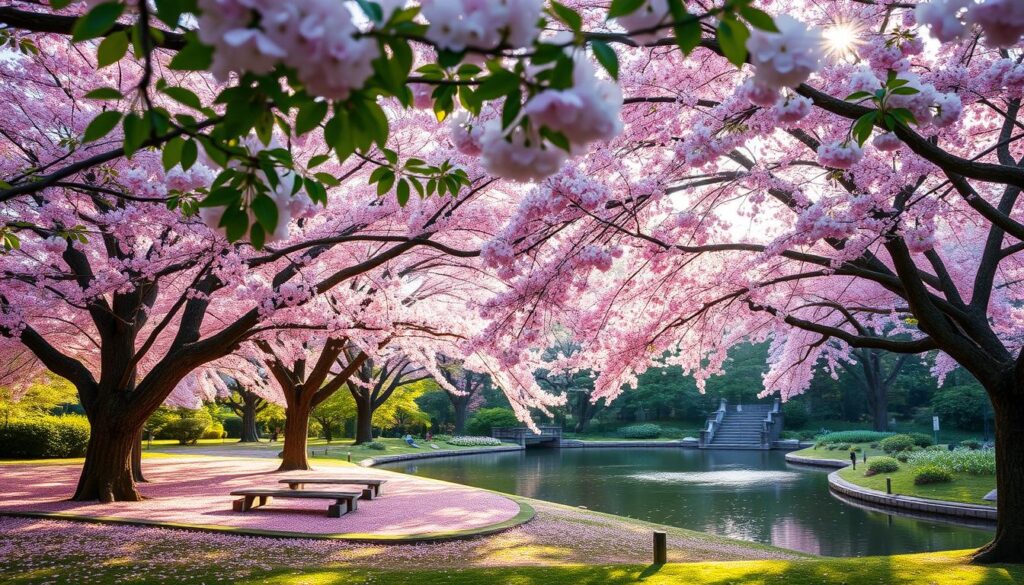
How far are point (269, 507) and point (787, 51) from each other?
1100 cm

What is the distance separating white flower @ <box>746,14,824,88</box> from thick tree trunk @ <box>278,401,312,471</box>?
16.9 metres

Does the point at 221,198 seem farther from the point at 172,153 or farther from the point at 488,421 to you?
the point at 488,421

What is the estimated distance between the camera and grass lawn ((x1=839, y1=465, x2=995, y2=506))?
47.3 feet

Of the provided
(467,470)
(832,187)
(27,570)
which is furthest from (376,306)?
(467,470)

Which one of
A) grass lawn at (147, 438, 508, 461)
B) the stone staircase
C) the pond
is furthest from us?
the stone staircase

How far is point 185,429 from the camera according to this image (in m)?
30.6

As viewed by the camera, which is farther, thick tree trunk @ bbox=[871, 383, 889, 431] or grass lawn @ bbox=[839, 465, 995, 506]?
thick tree trunk @ bbox=[871, 383, 889, 431]

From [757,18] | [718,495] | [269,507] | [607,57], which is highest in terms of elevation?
[757,18]

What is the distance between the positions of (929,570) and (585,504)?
34.5 feet

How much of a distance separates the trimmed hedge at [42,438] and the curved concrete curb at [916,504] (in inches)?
791

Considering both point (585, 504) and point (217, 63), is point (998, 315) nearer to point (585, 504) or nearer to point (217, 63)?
point (585, 504)

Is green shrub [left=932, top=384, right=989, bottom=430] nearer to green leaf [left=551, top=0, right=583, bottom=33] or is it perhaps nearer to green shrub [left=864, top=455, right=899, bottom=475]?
green shrub [left=864, top=455, right=899, bottom=475]

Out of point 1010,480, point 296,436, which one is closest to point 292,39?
point 1010,480

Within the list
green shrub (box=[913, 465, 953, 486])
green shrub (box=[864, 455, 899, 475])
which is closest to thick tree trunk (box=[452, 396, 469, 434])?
green shrub (box=[864, 455, 899, 475])
